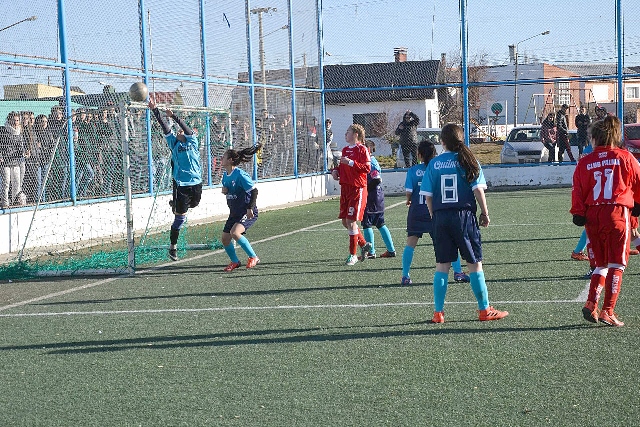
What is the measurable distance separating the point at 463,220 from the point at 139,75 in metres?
10.8

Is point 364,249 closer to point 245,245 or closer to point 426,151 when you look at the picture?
point 245,245

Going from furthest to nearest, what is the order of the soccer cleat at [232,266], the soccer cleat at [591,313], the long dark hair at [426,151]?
the soccer cleat at [232,266] < the long dark hair at [426,151] < the soccer cleat at [591,313]

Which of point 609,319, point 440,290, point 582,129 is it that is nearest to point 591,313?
→ point 609,319

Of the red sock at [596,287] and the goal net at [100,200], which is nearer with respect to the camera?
the red sock at [596,287]

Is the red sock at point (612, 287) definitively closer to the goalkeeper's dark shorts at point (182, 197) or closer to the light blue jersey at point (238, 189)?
the light blue jersey at point (238, 189)

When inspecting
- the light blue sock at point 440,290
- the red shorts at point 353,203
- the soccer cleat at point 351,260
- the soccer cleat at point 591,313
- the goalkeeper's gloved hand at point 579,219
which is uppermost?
the goalkeeper's gloved hand at point 579,219

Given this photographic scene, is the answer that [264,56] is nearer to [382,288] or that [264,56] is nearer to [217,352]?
[382,288]

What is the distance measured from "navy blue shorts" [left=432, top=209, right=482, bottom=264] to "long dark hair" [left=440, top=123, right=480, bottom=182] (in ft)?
1.06

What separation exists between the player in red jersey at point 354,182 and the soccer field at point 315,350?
432mm

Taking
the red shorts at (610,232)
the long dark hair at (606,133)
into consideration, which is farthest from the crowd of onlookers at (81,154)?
the red shorts at (610,232)

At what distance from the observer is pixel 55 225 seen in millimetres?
14055

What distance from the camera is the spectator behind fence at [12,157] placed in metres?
13.1

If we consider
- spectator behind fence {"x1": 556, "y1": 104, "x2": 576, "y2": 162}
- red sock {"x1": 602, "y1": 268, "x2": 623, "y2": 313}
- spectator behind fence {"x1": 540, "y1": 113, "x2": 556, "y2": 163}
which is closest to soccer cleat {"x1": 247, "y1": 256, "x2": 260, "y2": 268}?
red sock {"x1": 602, "y1": 268, "x2": 623, "y2": 313}

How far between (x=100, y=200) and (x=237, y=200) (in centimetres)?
516
